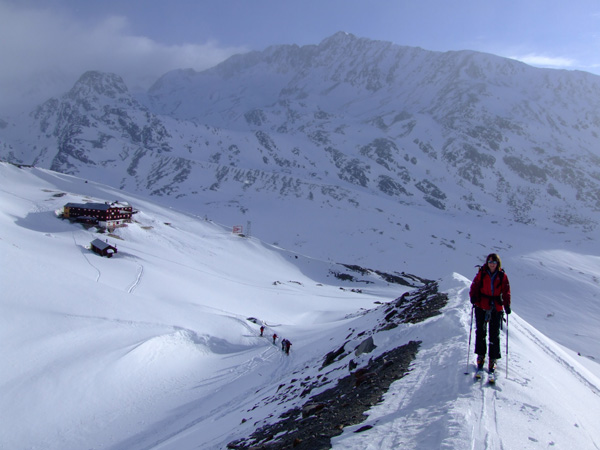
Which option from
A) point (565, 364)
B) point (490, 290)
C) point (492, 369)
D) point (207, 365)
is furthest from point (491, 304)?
point (207, 365)

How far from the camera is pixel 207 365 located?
2303cm

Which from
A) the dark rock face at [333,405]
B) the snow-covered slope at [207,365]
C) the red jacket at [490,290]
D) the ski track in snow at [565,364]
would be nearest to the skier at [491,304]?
the red jacket at [490,290]

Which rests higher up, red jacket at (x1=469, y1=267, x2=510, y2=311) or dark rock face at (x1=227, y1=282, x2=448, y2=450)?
red jacket at (x1=469, y1=267, x2=510, y2=311)

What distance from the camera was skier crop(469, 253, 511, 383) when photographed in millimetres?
8984

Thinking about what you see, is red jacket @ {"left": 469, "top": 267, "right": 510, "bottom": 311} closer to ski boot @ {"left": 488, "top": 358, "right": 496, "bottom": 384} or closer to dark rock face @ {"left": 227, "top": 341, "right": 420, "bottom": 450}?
ski boot @ {"left": 488, "top": 358, "right": 496, "bottom": 384}

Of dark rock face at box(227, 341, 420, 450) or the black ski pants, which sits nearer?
dark rock face at box(227, 341, 420, 450)

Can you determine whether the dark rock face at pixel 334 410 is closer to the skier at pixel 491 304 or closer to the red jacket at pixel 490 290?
the skier at pixel 491 304

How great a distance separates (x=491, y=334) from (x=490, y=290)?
39.8 inches

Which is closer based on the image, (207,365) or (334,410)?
(334,410)

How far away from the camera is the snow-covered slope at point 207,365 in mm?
7426

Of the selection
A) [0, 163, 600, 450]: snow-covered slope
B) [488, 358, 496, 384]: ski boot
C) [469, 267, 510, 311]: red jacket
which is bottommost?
[0, 163, 600, 450]: snow-covered slope

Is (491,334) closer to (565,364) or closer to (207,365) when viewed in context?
(565,364)

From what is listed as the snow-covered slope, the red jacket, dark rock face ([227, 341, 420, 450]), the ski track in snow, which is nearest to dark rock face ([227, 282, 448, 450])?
dark rock face ([227, 341, 420, 450])

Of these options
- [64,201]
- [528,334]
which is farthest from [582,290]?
[64,201]
